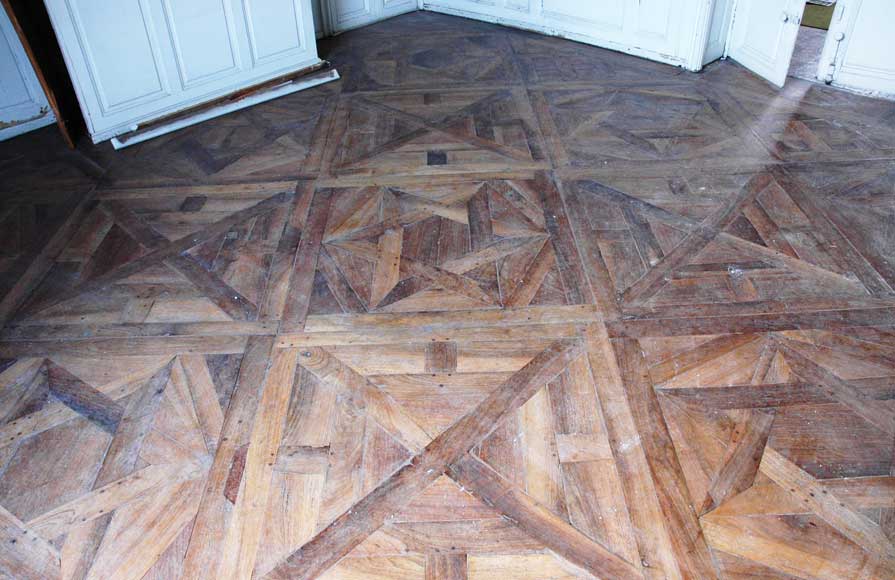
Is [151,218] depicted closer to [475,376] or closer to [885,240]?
[475,376]

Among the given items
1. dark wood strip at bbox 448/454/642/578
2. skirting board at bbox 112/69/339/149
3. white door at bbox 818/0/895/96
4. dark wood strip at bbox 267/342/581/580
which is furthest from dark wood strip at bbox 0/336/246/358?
white door at bbox 818/0/895/96

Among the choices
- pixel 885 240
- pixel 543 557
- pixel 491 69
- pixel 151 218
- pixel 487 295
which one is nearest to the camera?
pixel 543 557

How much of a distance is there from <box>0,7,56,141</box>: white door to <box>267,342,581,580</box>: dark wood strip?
288 cm

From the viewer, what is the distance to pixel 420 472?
1.64 m

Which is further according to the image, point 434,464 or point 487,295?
point 487,295

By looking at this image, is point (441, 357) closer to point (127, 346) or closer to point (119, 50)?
point (127, 346)

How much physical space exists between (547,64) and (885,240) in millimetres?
2159

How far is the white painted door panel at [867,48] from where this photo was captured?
3.31 m

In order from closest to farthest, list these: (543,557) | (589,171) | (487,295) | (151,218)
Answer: (543,557) → (487,295) → (151,218) → (589,171)

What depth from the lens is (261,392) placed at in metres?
1.88

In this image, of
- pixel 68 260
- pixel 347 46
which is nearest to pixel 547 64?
pixel 347 46

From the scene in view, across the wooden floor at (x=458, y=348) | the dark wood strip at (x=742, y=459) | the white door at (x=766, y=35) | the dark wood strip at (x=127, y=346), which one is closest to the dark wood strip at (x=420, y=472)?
the wooden floor at (x=458, y=348)

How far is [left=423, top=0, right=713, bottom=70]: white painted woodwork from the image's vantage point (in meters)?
3.74

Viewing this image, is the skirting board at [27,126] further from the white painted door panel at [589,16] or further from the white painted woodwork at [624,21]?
the white painted door panel at [589,16]
